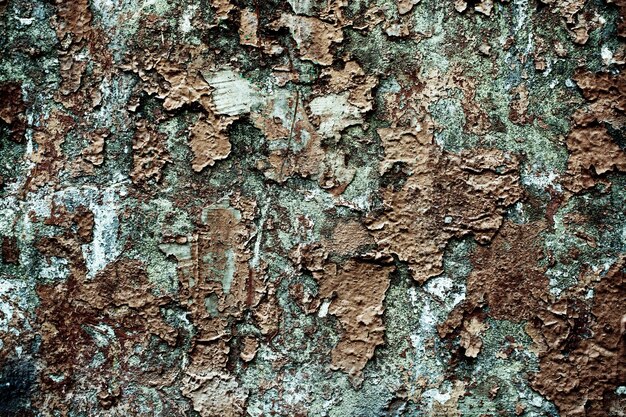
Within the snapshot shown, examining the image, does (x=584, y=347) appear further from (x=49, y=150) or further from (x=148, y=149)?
(x=49, y=150)

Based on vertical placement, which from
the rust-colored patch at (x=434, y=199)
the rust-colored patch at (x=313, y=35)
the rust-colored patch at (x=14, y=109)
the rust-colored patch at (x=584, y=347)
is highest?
the rust-colored patch at (x=313, y=35)

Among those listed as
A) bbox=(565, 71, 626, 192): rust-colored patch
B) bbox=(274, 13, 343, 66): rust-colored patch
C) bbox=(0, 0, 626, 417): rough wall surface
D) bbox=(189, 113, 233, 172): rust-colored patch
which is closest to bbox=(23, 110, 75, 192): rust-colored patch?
bbox=(0, 0, 626, 417): rough wall surface

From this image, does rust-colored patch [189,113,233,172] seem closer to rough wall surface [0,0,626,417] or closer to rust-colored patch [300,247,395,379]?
rough wall surface [0,0,626,417]

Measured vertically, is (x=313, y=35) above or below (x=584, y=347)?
above

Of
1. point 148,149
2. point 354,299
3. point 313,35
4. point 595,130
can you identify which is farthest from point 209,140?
point 595,130

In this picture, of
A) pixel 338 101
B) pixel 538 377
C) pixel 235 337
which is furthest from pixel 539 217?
pixel 235 337

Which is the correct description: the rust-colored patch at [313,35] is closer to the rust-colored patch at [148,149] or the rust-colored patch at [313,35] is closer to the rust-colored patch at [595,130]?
the rust-colored patch at [148,149]

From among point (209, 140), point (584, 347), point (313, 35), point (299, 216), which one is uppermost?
point (313, 35)

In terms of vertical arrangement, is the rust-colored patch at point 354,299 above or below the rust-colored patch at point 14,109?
below

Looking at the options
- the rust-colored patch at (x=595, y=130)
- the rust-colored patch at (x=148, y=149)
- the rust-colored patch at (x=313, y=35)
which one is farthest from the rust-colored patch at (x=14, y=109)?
the rust-colored patch at (x=595, y=130)

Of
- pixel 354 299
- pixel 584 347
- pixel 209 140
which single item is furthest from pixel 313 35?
pixel 584 347
